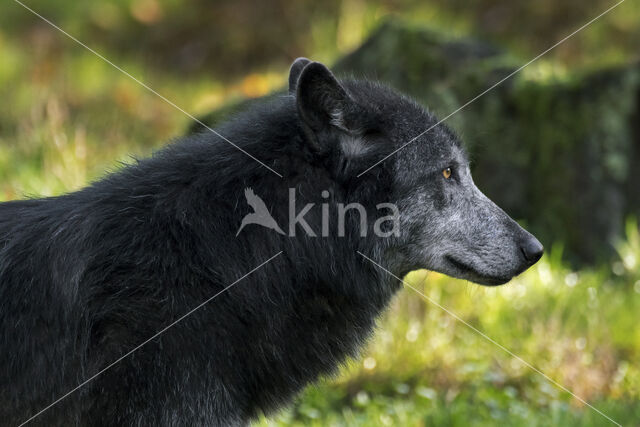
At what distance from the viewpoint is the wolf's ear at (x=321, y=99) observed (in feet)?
12.5

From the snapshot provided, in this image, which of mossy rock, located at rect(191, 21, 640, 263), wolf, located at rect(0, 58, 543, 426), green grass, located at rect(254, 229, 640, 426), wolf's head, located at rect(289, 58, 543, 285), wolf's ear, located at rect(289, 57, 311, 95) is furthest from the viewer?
mossy rock, located at rect(191, 21, 640, 263)

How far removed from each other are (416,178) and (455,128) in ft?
2.92

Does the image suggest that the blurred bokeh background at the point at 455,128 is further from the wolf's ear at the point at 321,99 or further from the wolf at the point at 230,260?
the wolf's ear at the point at 321,99

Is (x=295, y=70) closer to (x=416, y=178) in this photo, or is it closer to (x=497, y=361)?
(x=416, y=178)

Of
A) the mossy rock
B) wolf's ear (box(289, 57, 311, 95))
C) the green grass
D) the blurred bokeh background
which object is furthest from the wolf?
the mossy rock

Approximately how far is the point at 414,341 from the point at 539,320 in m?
1.08

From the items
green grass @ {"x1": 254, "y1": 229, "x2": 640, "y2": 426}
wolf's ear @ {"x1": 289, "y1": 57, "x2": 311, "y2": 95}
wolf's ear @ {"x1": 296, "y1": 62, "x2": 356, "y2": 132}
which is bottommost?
green grass @ {"x1": 254, "y1": 229, "x2": 640, "y2": 426}

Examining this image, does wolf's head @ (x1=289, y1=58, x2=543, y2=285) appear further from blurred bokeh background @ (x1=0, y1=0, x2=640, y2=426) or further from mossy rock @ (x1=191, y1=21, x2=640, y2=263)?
mossy rock @ (x1=191, y1=21, x2=640, y2=263)

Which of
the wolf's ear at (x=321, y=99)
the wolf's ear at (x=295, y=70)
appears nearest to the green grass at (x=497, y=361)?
the wolf's ear at (x=295, y=70)

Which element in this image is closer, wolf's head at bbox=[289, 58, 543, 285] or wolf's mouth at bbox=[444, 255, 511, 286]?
wolf's head at bbox=[289, 58, 543, 285]

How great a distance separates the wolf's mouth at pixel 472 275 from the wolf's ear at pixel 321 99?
88cm

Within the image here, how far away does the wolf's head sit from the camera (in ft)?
13.2

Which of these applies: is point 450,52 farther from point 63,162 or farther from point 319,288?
point 319,288

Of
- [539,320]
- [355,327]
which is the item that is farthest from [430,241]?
[539,320]
